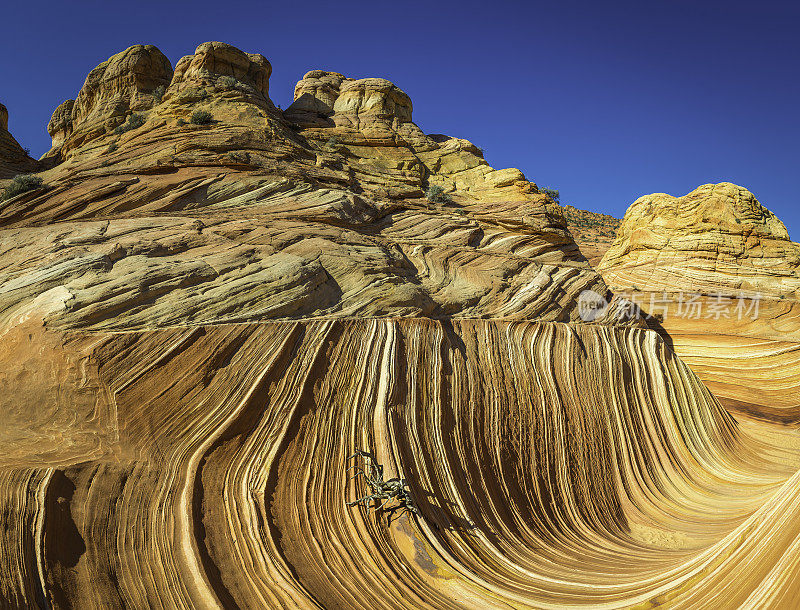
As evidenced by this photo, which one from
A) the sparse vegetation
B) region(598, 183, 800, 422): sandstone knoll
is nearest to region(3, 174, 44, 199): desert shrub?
the sparse vegetation

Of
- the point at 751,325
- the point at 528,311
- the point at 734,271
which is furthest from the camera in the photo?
the point at 734,271

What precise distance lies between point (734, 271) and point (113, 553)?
17.9m

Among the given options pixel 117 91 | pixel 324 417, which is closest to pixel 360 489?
pixel 324 417

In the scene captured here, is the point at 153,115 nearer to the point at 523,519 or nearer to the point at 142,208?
the point at 142,208

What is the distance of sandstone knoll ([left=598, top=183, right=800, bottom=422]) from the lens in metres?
13.3

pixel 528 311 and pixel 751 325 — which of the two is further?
pixel 751 325

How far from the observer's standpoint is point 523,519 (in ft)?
22.0

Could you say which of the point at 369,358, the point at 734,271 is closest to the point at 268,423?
the point at 369,358

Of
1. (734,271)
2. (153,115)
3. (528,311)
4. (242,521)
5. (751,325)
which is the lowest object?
(242,521)

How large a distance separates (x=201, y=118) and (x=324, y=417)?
33.8 feet

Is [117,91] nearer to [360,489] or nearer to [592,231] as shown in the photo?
[360,489]

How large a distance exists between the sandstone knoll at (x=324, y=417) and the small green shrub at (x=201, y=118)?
318 mm

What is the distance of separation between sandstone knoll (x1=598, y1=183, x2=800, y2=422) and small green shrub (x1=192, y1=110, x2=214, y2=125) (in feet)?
46.5

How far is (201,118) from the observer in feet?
41.9
